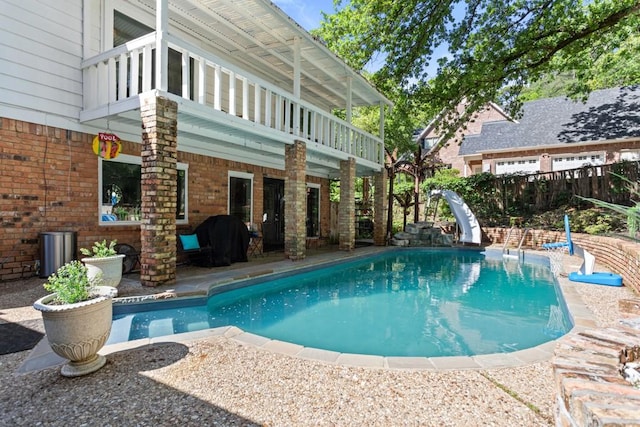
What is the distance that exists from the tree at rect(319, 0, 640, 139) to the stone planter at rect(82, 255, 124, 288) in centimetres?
986

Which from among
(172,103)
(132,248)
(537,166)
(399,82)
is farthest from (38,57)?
(537,166)

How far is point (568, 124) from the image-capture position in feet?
62.4

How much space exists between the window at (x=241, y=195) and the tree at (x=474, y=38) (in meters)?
6.09

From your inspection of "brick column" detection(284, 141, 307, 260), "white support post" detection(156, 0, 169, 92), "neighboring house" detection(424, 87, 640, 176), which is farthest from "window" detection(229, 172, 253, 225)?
"neighboring house" detection(424, 87, 640, 176)

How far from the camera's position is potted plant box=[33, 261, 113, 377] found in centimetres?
Answer: 269

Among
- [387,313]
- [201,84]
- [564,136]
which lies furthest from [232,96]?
[564,136]

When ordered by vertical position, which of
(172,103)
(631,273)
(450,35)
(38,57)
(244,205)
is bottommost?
(631,273)

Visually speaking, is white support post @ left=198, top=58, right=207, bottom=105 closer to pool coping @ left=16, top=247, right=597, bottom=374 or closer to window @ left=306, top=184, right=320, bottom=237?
pool coping @ left=16, top=247, right=597, bottom=374

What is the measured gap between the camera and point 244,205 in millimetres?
10273

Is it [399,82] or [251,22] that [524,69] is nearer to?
[399,82]

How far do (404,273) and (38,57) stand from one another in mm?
8832

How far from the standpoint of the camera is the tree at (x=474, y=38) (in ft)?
33.8

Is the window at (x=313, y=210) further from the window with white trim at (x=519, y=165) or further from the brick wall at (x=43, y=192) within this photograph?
the window with white trim at (x=519, y=165)

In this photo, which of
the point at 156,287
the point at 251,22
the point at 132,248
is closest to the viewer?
the point at 156,287
